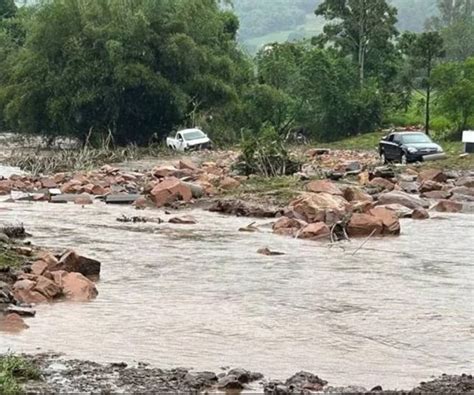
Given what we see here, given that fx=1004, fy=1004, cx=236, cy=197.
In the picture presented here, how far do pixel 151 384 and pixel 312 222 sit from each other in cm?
1437

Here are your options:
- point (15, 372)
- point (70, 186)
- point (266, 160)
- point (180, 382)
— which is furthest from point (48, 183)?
point (180, 382)

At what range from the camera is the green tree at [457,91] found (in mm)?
51031

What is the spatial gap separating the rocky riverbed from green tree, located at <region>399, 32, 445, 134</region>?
151ft

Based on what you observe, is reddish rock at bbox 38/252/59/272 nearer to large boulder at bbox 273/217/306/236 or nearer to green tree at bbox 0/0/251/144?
large boulder at bbox 273/217/306/236

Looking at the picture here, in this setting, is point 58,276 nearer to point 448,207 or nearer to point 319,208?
point 319,208

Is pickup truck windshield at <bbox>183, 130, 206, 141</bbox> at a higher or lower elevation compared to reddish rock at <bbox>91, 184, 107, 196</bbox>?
higher

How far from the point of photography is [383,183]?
30.9m

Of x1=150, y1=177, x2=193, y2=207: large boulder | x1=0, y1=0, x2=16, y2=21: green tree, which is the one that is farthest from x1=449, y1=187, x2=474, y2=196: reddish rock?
x1=0, y1=0, x2=16, y2=21: green tree

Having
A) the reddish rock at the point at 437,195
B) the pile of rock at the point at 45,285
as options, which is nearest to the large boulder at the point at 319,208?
the reddish rock at the point at 437,195

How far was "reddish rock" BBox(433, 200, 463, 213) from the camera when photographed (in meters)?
27.3

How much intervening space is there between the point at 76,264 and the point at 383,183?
1663 cm

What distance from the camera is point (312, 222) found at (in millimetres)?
23172

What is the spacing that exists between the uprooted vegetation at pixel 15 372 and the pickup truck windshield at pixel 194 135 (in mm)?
39144

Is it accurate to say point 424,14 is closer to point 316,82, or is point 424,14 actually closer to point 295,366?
point 316,82
